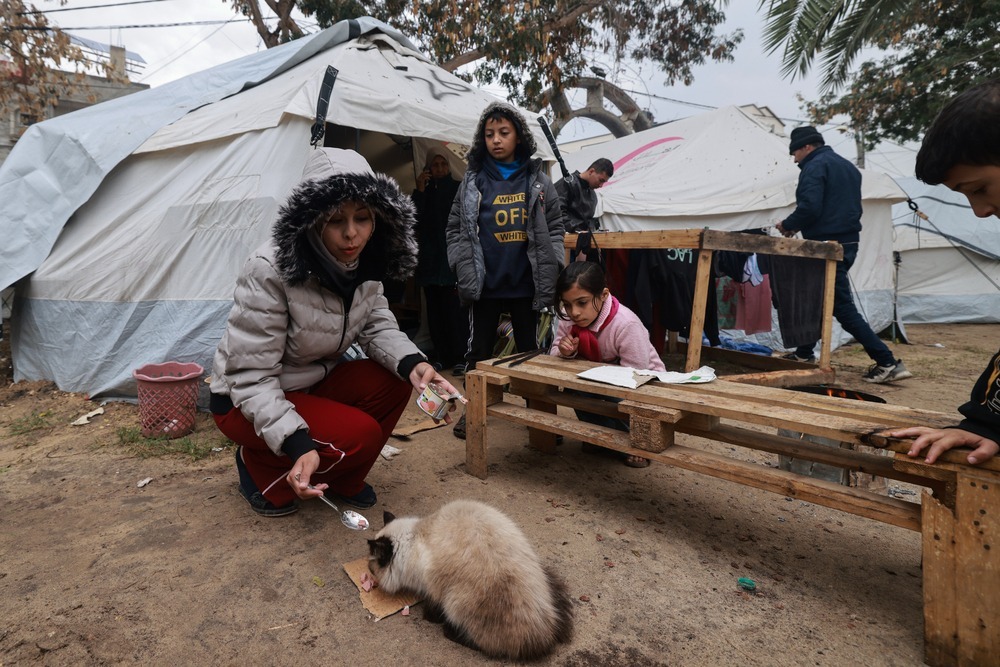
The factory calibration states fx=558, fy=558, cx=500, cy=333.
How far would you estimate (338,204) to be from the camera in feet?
7.22

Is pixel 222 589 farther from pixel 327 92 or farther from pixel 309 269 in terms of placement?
pixel 327 92

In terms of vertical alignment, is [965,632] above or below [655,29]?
below

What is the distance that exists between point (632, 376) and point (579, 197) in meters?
3.18

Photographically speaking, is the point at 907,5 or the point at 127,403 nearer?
the point at 127,403

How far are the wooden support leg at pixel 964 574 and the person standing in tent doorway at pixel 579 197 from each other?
163 inches

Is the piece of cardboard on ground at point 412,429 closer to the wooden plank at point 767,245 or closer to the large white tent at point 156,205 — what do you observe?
the large white tent at point 156,205

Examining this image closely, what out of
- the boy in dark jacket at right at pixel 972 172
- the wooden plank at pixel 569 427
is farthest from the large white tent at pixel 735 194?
the boy in dark jacket at right at pixel 972 172

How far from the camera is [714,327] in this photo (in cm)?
558

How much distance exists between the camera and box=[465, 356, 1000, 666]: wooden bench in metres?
1.56

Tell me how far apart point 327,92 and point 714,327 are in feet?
13.4

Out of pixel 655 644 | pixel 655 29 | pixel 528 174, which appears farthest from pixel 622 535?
pixel 655 29

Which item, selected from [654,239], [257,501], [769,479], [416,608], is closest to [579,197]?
[654,239]

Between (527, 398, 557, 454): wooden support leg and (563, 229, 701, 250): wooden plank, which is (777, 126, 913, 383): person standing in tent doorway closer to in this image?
(563, 229, 701, 250): wooden plank

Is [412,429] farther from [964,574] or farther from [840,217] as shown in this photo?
[840,217]
